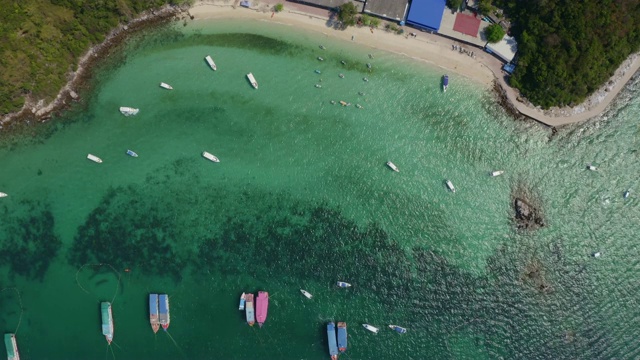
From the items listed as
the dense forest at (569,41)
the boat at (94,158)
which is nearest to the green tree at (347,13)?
the dense forest at (569,41)

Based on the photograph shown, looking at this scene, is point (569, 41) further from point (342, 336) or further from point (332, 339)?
point (332, 339)

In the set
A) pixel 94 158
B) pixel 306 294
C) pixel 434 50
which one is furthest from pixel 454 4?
pixel 94 158

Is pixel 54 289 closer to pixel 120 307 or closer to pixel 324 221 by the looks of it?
pixel 120 307

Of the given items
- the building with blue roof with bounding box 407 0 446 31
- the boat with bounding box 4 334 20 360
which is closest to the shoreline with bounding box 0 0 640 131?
the building with blue roof with bounding box 407 0 446 31

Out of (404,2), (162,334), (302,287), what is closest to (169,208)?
(162,334)

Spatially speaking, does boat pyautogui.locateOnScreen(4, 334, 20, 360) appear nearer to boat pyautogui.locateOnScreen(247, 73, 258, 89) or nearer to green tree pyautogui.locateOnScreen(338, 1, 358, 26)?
boat pyautogui.locateOnScreen(247, 73, 258, 89)
